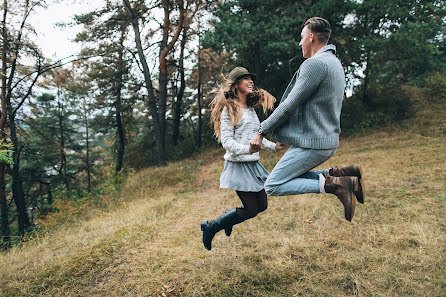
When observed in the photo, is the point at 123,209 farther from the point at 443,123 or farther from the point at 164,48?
the point at 443,123

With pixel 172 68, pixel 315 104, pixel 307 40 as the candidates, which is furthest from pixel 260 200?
pixel 172 68

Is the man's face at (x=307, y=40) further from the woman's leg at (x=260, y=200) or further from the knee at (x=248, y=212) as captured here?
the knee at (x=248, y=212)

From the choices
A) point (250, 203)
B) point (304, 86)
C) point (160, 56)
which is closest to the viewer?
point (304, 86)

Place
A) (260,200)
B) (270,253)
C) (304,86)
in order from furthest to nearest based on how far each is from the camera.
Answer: (270,253) < (260,200) < (304,86)

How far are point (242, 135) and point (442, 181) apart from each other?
5.35 meters

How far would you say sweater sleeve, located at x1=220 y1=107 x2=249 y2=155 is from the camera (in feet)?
8.99

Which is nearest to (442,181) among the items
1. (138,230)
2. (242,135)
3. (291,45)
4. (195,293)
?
(242,135)

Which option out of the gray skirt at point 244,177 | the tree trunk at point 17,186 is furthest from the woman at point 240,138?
the tree trunk at point 17,186

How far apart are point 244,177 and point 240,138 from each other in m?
0.43

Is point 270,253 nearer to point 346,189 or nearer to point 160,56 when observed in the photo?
point 346,189

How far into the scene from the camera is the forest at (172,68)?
9625mm

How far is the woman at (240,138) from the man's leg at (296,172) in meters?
0.41

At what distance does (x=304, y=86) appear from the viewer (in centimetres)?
225

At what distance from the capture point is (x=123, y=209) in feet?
23.9
